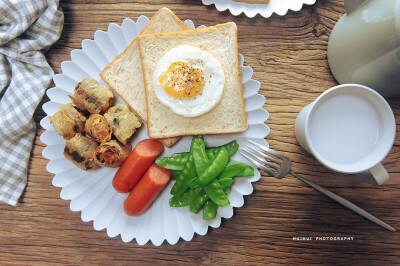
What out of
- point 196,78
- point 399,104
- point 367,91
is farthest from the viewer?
point 399,104

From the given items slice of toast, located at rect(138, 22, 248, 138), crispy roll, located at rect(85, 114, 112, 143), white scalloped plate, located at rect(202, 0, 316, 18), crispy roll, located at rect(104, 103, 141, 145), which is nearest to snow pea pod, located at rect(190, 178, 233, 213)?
slice of toast, located at rect(138, 22, 248, 138)

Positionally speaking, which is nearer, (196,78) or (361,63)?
(361,63)

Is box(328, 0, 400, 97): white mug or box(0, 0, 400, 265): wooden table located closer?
box(328, 0, 400, 97): white mug

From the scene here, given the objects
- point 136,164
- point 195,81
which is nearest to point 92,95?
point 136,164

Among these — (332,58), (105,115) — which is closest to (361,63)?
(332,58)

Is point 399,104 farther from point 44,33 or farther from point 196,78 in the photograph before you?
point 44,33

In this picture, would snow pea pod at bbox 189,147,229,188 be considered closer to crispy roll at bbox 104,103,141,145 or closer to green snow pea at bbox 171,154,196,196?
green snow pea at bbox 171,154,196,196
